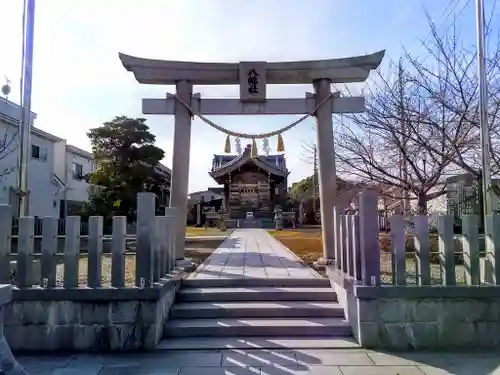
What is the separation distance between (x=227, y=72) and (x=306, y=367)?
18.8 feet

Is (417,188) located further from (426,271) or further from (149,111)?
(149,111)

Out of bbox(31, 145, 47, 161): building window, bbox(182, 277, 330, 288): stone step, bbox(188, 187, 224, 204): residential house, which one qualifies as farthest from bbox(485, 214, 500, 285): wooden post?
bbox(188, 187, 224, 204): residential house

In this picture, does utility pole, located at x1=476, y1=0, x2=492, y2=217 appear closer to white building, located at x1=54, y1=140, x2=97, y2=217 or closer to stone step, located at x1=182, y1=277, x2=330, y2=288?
stone step, located at x1=182, y1=277, x2=330, y2=288

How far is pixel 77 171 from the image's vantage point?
86.6 feet

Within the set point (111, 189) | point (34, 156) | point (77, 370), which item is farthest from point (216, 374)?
point (34, 156)

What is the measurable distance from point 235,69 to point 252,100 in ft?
2.29

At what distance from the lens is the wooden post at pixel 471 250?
4.75m

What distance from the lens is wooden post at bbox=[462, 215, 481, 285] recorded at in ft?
15.6

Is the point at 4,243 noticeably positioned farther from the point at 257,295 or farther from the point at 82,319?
the point at 257,295

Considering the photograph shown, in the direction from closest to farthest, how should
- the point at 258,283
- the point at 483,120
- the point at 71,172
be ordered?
the point at 258,283
the point at 483,120
the point at 71,172

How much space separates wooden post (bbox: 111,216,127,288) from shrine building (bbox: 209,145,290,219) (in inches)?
1120

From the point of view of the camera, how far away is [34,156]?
66.2 ft

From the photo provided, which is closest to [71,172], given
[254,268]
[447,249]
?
[254,268]

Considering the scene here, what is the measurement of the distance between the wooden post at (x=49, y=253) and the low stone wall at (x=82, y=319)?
13 centimetres
